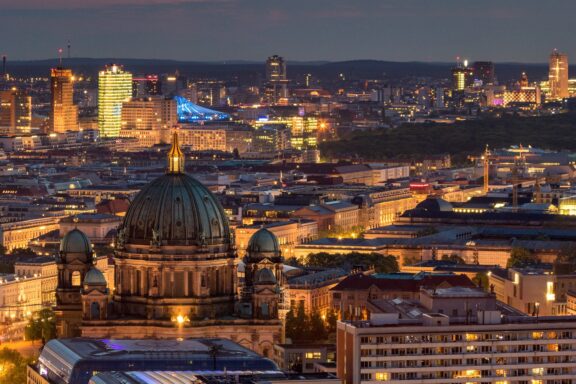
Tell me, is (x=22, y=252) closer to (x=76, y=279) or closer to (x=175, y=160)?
(x=76, y=279)

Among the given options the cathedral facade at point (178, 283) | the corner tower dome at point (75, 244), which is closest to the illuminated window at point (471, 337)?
the cathedral facade at point (178, 283)

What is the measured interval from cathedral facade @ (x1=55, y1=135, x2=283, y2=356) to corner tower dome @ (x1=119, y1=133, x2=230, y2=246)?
0.03 meters

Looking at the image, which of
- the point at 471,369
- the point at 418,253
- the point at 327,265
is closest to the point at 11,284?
the point at 327,265

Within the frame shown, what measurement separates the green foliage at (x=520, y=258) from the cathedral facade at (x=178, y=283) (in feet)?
130

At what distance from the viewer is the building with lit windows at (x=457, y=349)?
78000 mm

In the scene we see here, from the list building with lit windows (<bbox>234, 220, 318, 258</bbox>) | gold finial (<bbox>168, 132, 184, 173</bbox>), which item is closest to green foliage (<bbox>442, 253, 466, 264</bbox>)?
building with lit windows (<bbox>234, 220, 318, 258</bbox>)

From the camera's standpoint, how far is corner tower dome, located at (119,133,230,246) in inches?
3413

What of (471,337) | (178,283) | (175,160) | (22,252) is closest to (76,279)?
(178,283)

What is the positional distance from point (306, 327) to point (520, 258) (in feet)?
109

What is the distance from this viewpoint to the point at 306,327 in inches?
3967

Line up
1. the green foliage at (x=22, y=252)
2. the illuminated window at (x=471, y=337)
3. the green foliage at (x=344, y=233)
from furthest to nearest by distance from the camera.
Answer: the green foliage at (x=344, y=233), the green foliage at (x=22, y=252), the illuminated window at (x=471, y=337)

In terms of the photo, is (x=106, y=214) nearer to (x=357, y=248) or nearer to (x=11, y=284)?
(x=357, y=248)

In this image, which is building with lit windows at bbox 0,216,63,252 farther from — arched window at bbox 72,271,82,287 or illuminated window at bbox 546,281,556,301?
arched window at bbox 72,271,82,287

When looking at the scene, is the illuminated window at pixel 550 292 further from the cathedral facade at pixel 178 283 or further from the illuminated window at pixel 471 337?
the illuminated window at pixel 471 337
